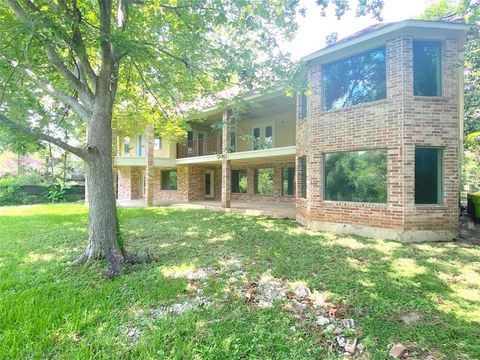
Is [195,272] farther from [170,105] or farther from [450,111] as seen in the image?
[450,111]

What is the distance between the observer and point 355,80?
28.7 ft

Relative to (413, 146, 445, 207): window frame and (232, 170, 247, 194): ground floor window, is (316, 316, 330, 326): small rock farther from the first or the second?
(232, 170, 247, 194): ground floor window

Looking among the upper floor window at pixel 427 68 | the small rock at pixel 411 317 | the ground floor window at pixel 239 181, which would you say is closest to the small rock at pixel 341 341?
the small rock at pixel 411 317

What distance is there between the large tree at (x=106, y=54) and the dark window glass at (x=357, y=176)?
4.02 metres

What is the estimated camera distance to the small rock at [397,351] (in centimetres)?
279

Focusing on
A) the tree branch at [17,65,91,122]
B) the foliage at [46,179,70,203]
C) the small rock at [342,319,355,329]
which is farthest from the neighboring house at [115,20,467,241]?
the foliage at [46,179,70,203]

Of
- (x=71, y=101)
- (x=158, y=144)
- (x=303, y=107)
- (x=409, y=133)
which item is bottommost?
(x=409, y=133)

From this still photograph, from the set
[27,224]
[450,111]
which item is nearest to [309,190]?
[450,111]

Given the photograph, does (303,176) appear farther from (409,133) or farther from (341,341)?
(341,341)

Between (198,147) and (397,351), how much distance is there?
55.3ft

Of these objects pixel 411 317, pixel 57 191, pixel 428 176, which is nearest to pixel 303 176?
pixel 428 176

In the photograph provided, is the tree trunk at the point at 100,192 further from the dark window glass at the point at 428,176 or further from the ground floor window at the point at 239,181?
the ground floor window at the point at 239,181

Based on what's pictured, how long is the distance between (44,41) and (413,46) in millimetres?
9218

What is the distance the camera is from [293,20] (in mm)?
6402
